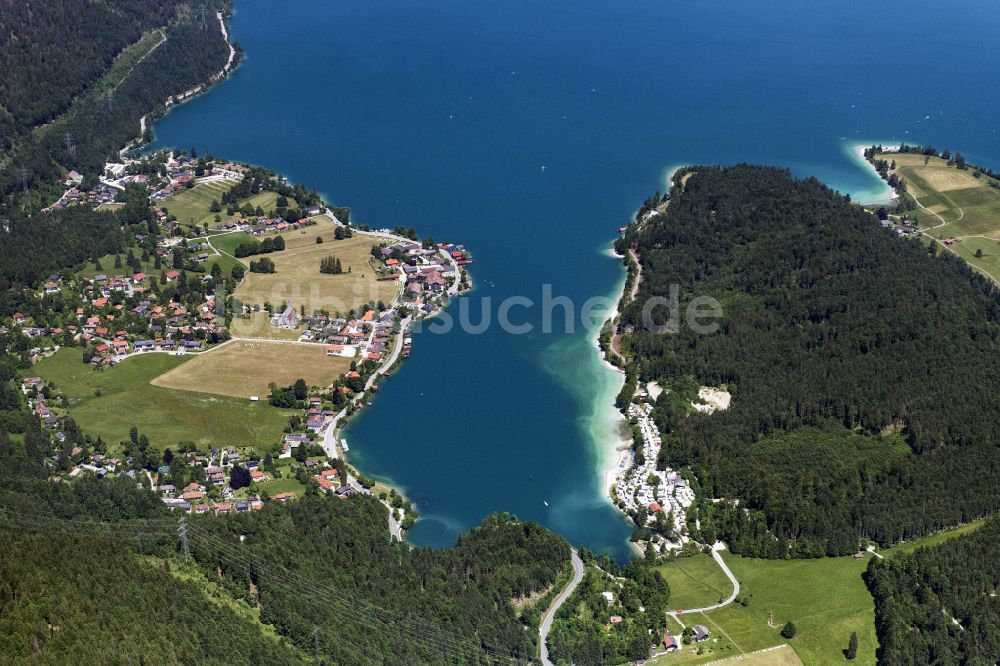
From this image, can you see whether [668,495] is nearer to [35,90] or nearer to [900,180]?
[900,180]

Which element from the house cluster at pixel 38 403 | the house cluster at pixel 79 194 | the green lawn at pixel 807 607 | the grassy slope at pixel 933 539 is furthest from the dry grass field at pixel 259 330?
the grassy slope at pixel 933 539

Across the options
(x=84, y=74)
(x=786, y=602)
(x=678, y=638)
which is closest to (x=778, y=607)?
(x=786, y=602)

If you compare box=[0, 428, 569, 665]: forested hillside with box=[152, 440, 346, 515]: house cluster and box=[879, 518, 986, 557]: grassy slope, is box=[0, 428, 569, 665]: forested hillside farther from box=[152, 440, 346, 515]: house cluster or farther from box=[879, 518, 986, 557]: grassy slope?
box=[879, 518, 986, 557]: grassy slope

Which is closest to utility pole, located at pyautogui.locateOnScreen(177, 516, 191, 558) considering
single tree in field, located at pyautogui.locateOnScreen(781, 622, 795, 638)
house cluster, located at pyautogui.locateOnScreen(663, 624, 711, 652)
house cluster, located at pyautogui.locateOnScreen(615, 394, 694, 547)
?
house cluster, located at pyautogui.locateOnScreen(663, 624, 711, 652)

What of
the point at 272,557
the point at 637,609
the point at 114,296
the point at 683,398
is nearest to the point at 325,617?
the point at 272,557

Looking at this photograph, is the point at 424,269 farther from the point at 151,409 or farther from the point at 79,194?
the point at 79,194

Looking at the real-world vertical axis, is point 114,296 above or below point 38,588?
below

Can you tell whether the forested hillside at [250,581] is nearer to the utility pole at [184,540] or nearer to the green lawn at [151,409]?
the utility pole at [184,540]
